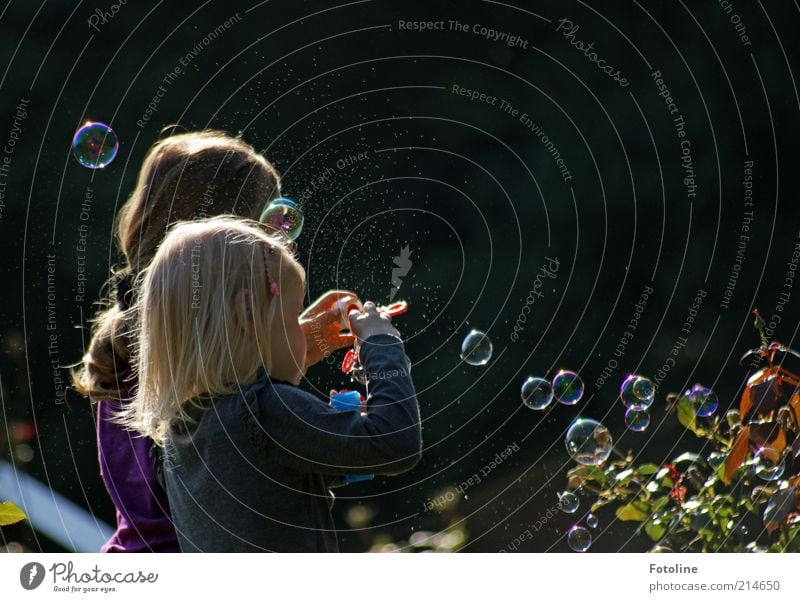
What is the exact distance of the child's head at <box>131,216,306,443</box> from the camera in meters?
1.78

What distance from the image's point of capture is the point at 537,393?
2.50 m

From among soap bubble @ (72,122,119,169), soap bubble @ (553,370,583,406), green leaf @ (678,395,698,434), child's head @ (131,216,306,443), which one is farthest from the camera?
soap bubble @ (553,370,583,406)

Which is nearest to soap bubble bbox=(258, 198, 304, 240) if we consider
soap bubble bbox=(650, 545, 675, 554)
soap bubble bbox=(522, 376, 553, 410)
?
soap bubble bbox=(522, 376, 553, 410)

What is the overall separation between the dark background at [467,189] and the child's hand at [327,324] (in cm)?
68

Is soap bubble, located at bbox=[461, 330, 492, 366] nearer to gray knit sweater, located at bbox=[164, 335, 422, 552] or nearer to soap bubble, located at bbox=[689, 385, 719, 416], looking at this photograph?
soap bubble, located at bbox=[689, 385, 719, 416]

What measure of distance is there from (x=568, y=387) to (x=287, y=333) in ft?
3.01

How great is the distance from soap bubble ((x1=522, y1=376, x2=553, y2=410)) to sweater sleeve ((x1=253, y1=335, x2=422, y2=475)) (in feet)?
2.60

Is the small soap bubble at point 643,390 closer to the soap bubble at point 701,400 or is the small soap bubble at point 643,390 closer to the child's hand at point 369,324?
the soap bubble at point 701,400

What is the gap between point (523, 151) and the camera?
3.16 meters

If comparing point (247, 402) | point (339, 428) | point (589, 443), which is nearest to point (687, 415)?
point (589, 443)

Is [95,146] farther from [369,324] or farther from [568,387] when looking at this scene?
[568,387]

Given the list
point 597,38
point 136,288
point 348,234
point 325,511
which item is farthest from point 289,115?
point 325,511

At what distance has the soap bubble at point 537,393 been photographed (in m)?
2.47

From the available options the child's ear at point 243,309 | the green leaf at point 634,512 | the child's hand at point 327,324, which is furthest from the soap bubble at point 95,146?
the green leaf at point 634,512
